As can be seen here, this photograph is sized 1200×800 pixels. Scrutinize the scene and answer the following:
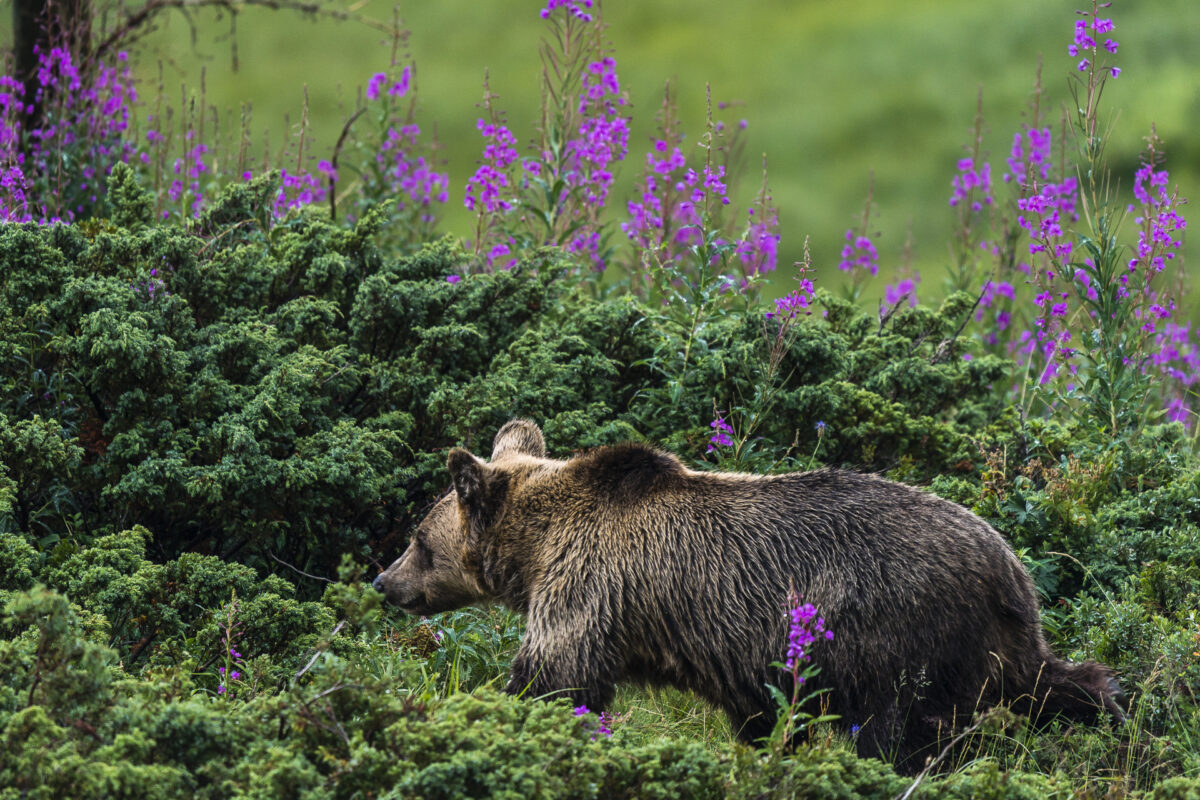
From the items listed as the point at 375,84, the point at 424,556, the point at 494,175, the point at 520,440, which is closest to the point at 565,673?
the point at 424,556

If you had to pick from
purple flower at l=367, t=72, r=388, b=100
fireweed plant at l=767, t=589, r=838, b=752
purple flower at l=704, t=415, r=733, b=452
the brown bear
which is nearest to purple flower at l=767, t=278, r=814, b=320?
purple flower at l=704, t=415, r=733, b=452

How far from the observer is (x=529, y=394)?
5.88 m

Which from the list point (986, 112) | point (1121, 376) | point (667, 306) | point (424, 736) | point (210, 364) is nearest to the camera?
point (424, 736)

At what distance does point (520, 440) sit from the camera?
17.5 ft

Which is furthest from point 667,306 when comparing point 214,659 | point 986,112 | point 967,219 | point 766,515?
point 986,112

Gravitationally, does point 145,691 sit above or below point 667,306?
below

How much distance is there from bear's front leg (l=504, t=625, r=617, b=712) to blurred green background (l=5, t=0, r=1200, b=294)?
11937 millimetres

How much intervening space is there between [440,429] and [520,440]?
0.75 m

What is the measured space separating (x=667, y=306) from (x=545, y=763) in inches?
135

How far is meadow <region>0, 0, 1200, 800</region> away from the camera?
3.31m

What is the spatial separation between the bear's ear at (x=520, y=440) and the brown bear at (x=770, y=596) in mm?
469

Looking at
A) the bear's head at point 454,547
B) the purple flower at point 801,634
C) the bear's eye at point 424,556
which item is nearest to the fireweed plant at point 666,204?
the bear's head at point 454,547

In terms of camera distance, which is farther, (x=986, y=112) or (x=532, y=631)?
(x=986, y=112)

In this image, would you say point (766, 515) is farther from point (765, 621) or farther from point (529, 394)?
point (529, 394)
